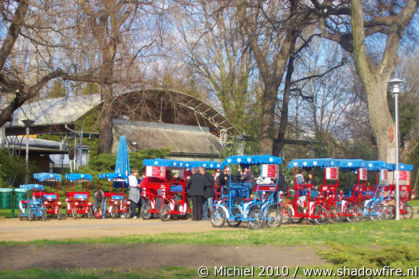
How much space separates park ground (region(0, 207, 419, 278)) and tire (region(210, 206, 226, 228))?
2614 millimetres

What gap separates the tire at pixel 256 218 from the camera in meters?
16.2

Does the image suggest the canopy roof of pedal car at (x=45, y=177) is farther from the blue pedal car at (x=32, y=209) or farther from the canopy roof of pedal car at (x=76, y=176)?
the blue pedal car at (x=32, y=209)

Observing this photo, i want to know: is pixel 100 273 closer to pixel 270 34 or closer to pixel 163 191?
pixel 163 191

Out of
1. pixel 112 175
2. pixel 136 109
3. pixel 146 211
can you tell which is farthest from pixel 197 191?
pixel 136 109

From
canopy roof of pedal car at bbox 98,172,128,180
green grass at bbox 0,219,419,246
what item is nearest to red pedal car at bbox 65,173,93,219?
canopy roof of pedal car at bbox 98,172,128,180

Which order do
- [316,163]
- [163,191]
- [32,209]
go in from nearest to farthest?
[316,163]
[32,209]
[163,191]

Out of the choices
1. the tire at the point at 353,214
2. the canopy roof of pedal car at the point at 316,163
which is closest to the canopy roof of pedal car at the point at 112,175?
the canopy roof of pedal car at the point at 316,163

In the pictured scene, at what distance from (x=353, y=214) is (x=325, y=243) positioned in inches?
432

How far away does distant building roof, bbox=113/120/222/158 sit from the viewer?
112 feet

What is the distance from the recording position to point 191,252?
10.6 m

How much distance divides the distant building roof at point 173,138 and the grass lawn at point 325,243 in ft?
61.1

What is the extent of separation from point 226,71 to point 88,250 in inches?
1372

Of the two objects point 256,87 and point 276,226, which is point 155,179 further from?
point 256,87

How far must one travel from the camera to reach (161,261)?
380 inches
